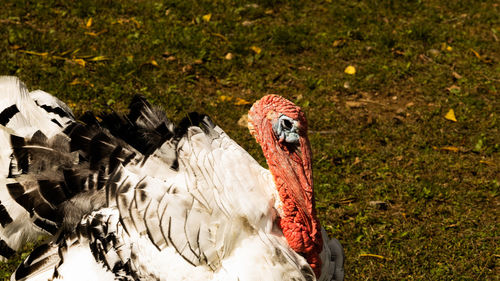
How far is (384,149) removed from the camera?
5.59 meters

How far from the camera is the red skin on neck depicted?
3080mm

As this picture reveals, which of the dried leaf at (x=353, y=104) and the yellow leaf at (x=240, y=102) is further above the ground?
the yellow leaf at (x=240, y=102)

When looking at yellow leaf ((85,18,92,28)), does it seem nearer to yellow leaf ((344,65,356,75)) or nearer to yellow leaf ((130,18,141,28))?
yellow leaf ((130,18,141,28))

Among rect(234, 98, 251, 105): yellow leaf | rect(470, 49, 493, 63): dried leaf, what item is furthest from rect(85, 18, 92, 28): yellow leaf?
rect(470, 49, 493, 63): dried leaf

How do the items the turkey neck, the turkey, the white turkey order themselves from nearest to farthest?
the white turkey, the turkey neck, the turkey

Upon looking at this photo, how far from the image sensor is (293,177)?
3102mm

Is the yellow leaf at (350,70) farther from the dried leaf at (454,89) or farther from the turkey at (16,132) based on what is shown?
the turkey at (16,132)

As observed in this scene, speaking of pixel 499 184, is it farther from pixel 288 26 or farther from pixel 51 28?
pixel 51 28

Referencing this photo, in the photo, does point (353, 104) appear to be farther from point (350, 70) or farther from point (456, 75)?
point (456, 75)

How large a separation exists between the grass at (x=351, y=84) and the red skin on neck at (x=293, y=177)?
1542 millimetres

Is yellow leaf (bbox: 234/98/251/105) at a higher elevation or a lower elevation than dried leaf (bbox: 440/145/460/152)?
higher

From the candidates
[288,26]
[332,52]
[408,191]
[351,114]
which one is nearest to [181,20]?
[288,26]

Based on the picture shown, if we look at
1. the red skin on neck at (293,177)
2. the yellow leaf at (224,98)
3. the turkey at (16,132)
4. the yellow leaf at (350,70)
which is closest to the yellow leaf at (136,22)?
the yellow leaf at (224,98)

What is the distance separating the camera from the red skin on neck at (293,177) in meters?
3.08
